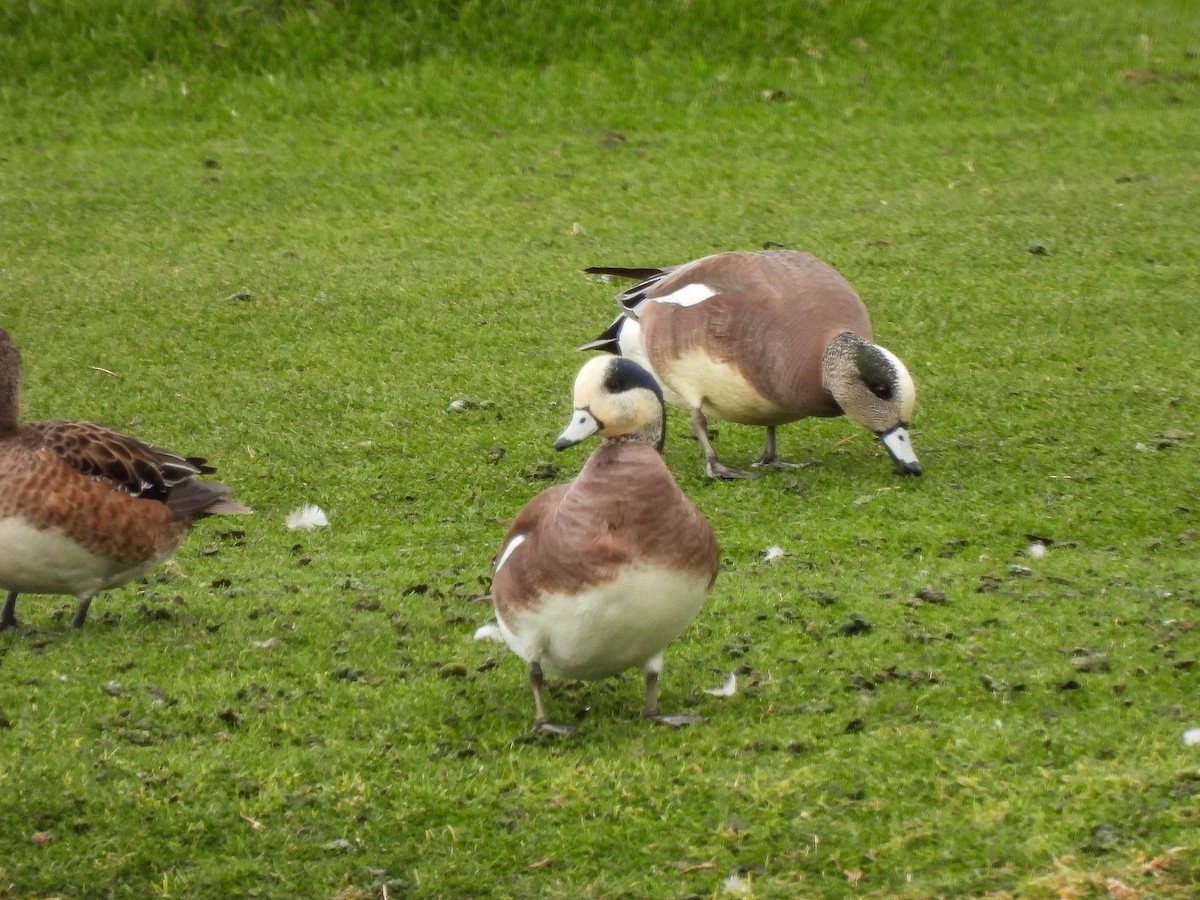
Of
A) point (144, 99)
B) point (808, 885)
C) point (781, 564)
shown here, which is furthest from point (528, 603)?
point (144, 99)

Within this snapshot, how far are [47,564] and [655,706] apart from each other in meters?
2.16

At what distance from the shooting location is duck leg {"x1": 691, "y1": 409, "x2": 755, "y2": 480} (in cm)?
805

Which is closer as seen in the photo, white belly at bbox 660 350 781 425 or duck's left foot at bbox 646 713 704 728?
duck's left foot at bbox 646 713 704 728

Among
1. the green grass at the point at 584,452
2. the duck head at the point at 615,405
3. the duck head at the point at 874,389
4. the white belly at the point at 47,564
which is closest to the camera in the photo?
the green grass at the point at 584,452

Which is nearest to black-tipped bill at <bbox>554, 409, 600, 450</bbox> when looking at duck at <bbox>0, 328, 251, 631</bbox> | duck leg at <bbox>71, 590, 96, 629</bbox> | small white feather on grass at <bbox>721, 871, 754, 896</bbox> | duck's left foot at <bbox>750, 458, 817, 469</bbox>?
small white feather on grass at <bbox>721, 871, 754, 896</bbox>

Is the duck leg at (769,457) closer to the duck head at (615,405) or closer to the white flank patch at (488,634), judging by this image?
the white flank patch at (488,634)

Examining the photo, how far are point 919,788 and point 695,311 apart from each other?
13.3ft

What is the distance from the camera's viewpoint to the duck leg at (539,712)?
483cm

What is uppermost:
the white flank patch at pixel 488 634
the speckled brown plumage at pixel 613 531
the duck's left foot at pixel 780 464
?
the speckled brown plumage at pixel 613 531

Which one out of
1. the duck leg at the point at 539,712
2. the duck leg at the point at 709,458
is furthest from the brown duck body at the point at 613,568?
the duck leg at the point at 709,458

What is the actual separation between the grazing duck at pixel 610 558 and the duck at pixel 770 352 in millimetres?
2937

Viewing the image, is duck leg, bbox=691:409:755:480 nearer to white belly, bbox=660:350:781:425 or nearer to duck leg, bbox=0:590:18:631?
white belly, bbox=660:350:781:425

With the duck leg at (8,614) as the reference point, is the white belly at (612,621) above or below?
above

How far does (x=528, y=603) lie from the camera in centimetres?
466
